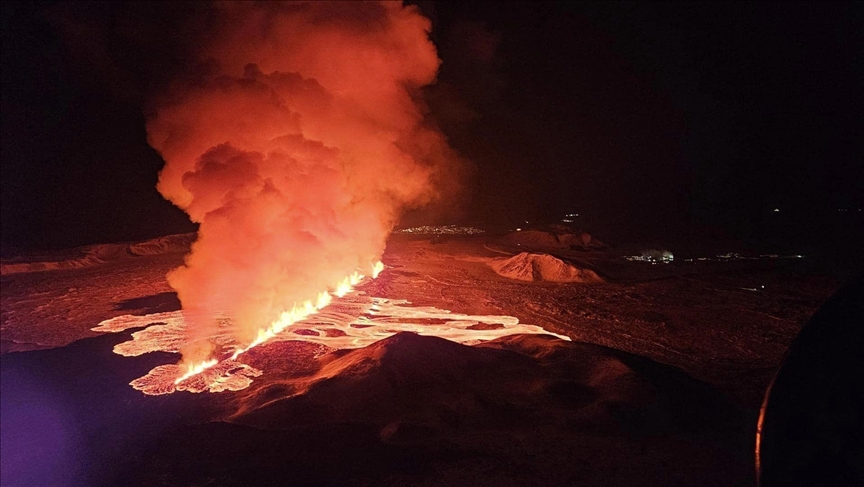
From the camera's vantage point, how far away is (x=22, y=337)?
10914 mm

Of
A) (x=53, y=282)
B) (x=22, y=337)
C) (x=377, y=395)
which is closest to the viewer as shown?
(x=377, y=395)

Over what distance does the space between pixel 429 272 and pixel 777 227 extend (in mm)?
33684

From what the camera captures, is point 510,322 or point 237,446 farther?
point 510,322

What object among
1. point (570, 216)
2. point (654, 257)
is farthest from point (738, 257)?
point (570, 216)

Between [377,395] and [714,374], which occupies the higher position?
[377,395]

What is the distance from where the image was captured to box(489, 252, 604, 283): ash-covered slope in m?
17.6

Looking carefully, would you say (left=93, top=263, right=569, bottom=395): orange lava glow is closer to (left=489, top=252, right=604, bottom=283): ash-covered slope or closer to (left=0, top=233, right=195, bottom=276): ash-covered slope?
(left=489, top=252, right=604, bottom=283): ash-covered slope

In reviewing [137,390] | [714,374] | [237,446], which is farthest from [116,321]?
[714,374]

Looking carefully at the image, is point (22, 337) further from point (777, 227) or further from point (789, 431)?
point (777, 227)

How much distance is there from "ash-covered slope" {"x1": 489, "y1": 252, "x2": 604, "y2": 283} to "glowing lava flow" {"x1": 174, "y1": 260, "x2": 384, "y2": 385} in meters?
5.79

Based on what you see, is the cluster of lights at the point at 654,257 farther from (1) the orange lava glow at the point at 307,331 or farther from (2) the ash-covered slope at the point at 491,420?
(2) the ash-covered slope at the point at 491,420

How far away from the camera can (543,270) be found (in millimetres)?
18359

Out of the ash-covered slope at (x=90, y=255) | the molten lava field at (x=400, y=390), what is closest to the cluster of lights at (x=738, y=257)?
the molten lava field at (x=400, y=390)

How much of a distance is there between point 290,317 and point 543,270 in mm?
10004
